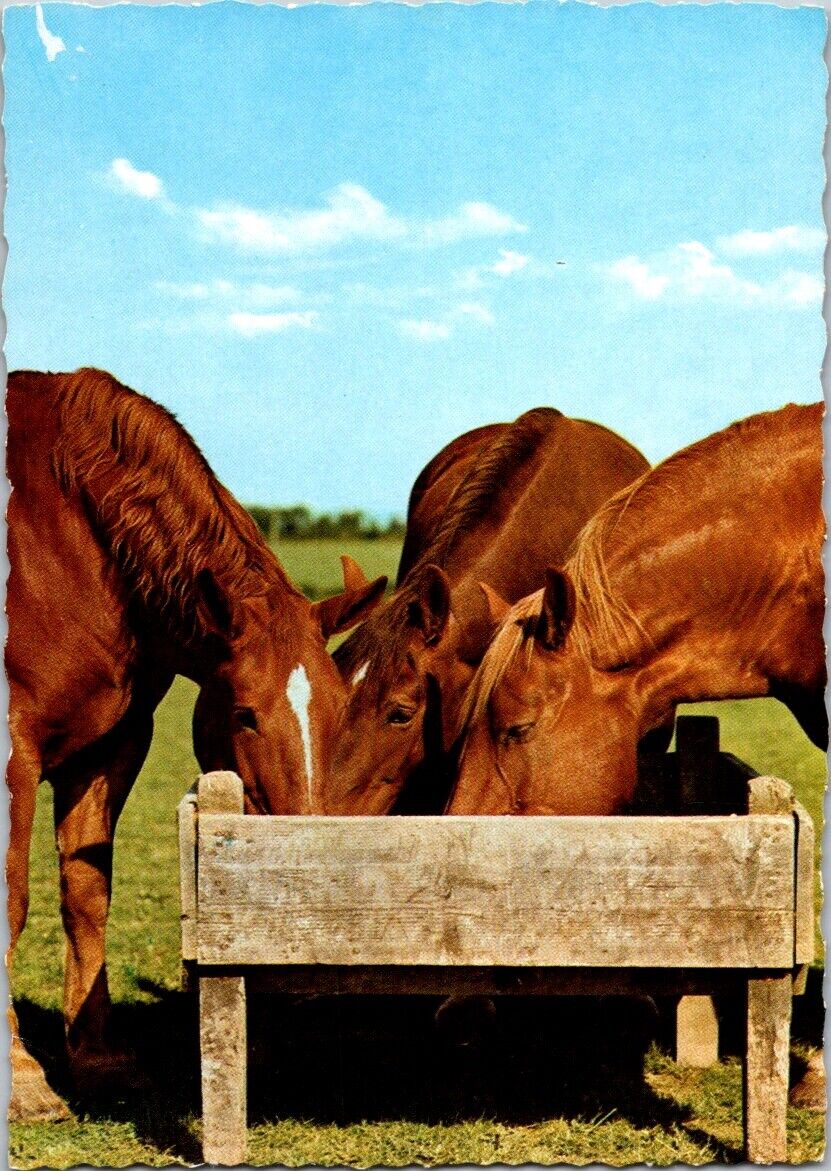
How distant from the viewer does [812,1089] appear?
3.83 meters

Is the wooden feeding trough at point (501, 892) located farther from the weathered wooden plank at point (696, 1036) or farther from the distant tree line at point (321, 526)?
the distant tree line at point (321, 526)

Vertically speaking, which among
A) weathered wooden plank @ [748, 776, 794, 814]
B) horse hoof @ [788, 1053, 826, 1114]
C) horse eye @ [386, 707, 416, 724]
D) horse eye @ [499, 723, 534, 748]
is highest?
horse eye @ [386, 707, 416, 724]

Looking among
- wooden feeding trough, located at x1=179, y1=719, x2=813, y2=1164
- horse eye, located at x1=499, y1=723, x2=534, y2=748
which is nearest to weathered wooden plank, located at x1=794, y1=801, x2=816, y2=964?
wooden feeding trough, located at x1=179, y1=719, x2=813, y2=1164

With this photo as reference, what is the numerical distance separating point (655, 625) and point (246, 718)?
1.23m

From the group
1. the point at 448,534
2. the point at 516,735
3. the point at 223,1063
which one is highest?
the point at 448,534

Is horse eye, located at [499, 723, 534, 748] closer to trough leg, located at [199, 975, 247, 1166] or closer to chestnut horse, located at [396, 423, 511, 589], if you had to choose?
trough leg, located at [199, 975, 247, 1166]

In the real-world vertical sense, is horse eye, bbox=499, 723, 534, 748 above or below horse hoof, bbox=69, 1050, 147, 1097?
above

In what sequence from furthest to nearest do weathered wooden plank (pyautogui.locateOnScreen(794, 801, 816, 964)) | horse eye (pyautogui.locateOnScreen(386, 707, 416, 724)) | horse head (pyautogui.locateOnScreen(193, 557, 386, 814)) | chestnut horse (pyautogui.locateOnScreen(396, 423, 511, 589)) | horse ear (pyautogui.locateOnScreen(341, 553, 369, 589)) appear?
chestnut horse (pyautogui.locateOnScreen(396, 423, 511, 589)) → horse ear (pyautogui.locateOnScreen(341, 553, 369, 589)) → horse eye (pyautogui.locateOnScreen(386, 707, 416, 724)) → horse head (pyautogui.locateOnScreen(193, 557, 386, 814)) → weathered wooden plank (pyautogui.locateOnScreen(794, 801, 816, 964))

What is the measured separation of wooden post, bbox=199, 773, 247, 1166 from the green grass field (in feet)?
1.68

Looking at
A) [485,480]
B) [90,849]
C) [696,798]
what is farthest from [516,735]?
[90,849]

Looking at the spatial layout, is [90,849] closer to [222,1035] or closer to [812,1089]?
[222,1035]

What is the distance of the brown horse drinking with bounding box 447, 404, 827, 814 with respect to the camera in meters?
3.45

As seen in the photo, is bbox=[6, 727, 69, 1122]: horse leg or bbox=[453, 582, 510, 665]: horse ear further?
bbox=[453, 582, 510, 665]: horse ear

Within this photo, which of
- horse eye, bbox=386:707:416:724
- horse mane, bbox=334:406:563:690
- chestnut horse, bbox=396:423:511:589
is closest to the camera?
horse eye, bbox=386:707:416:724
